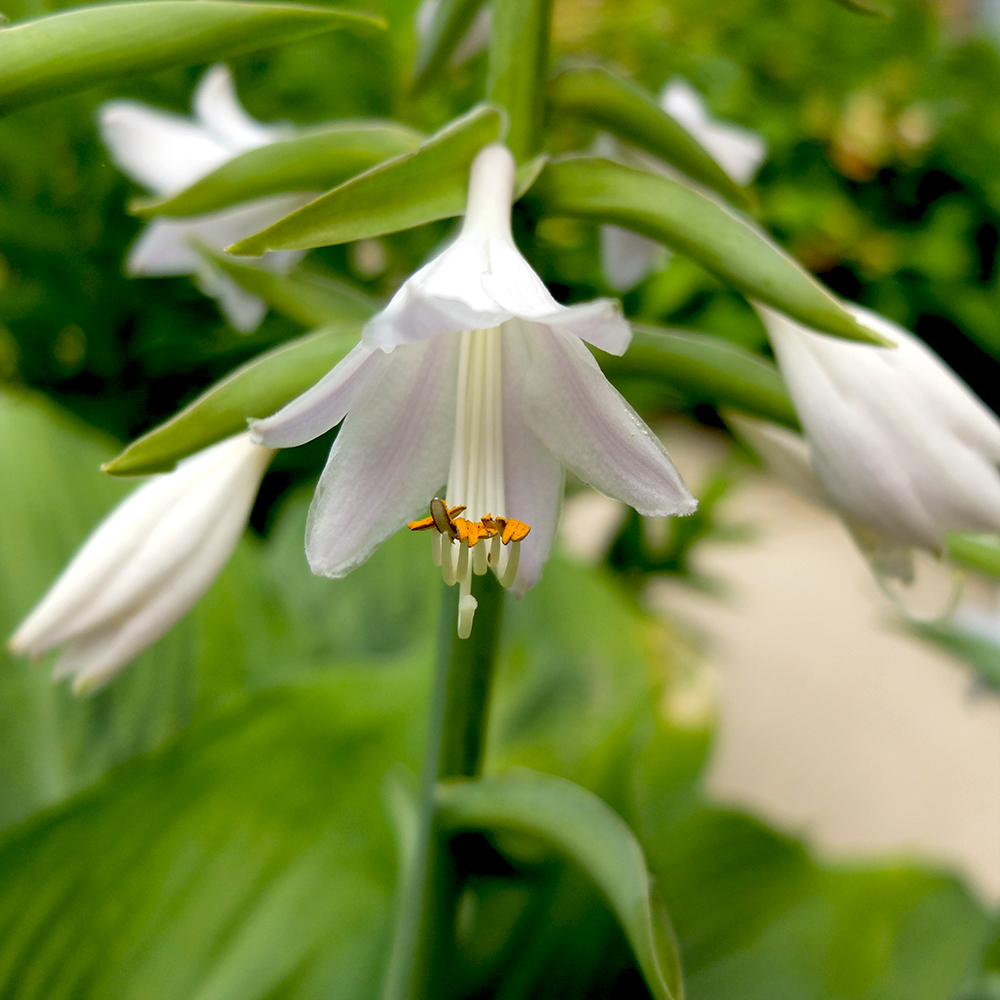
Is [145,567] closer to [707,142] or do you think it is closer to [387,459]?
[387,459]

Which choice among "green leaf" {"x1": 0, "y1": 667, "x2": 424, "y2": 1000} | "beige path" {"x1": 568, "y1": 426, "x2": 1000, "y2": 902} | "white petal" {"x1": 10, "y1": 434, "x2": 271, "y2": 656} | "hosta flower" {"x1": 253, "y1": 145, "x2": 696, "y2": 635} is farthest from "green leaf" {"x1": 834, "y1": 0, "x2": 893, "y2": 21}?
"beige path" {"x1": 568, "y1": 426, "x2": 1000, "y2": 902}

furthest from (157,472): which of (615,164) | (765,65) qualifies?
(765,65)

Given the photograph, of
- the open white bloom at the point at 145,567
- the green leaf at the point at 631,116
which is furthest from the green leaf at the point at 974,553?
the open white bloom at the point at 145,567

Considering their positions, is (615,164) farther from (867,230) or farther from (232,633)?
(867,230)

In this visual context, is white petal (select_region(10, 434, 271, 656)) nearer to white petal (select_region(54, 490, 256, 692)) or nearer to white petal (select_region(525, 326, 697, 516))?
white petal (select_region(54, 490, 256, 692))

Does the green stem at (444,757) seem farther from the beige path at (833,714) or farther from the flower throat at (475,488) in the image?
the beige path at (833,714)

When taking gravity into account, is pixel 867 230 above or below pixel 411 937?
below
